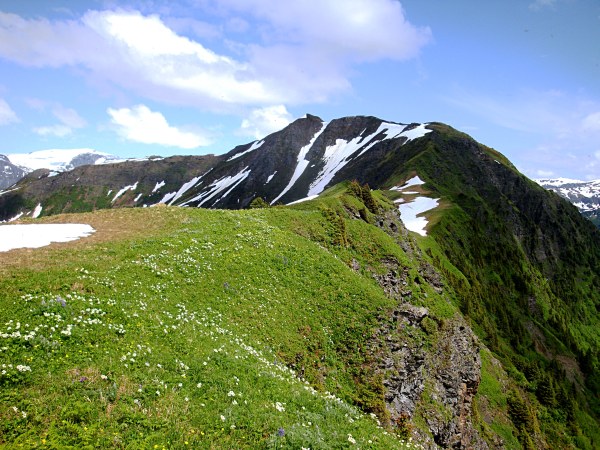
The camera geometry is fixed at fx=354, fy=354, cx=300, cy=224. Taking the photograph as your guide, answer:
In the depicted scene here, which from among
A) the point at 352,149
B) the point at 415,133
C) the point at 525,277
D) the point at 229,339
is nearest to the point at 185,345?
the point at 229,339

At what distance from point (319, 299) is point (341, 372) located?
5734 mm

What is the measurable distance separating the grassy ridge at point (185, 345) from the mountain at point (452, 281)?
59 centimetres

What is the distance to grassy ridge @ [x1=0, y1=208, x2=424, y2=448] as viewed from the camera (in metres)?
10.9

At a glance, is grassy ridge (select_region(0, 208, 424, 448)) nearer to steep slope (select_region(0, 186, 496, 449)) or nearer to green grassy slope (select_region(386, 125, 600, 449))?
steep slope (select_region(0, 186, 496, 449))

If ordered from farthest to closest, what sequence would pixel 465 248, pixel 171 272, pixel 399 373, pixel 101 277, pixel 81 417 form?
pixel 465 248 → pixel 399 373 → pixel 171 272 → pixel 101 277 → pixel 81 417

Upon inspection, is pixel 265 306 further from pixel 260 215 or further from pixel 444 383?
pixel 444 383

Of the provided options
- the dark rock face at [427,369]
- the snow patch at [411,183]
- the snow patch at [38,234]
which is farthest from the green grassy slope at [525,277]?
the snow patch at [38,234]

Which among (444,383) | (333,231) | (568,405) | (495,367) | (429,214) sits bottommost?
(568,405)

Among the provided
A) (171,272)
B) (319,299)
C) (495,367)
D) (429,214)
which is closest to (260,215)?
(319,299)

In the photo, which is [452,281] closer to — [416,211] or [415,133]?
[416,211]

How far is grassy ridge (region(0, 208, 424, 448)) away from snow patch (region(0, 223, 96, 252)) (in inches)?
96.7

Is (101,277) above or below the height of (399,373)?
above

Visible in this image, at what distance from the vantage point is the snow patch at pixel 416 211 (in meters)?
86.7

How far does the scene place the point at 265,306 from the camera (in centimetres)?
2428
